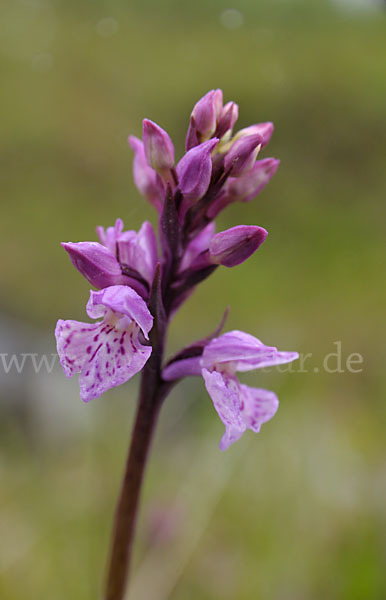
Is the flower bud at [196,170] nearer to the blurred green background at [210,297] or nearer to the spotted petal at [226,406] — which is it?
the spotted petal at [226,406]

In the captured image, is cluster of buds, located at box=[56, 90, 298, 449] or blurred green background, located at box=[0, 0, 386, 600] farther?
blurred green background, located at box=[0, 0, 386, 600]

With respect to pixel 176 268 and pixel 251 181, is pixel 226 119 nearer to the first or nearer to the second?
pixel 251 181

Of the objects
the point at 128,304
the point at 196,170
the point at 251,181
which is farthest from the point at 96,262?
the point at 251,181

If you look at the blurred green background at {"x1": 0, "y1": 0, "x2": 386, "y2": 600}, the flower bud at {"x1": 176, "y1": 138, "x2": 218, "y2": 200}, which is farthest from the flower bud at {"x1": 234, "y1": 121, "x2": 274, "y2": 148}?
the blurred green background at {"x1": 0, "y1": 0, "x2": 386, "y2": 600}

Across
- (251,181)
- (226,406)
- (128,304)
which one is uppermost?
(251,181)

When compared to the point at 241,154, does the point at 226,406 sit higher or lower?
lower

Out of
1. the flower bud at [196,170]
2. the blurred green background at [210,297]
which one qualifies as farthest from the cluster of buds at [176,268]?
the blurred green background at [210,297]

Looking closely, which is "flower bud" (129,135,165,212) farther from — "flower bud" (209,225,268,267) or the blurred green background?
the blurred green background
